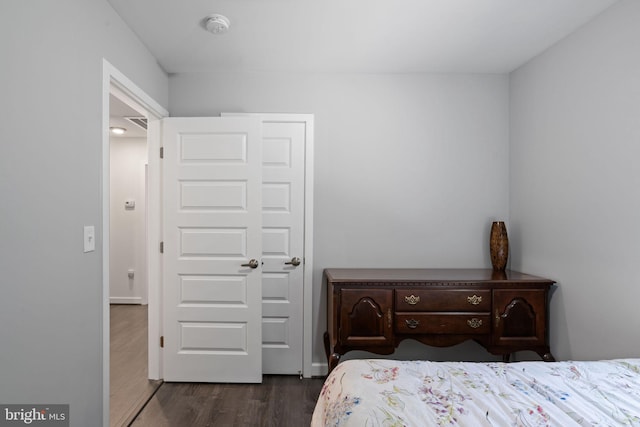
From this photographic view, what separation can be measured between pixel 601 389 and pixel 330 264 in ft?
6.21

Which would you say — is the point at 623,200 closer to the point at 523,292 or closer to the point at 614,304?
the point at 614,304

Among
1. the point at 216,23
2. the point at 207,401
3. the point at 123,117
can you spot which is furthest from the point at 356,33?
the point at 123,117

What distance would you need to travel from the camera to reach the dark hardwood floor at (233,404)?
2219 millimetres

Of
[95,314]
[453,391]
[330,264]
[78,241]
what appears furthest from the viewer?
[330,264]

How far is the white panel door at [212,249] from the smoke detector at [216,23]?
67cm

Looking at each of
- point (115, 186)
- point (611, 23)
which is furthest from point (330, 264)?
point (115, 186)

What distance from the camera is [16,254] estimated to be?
49.7 inches

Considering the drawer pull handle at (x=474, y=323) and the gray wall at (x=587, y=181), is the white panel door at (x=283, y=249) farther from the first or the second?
the gray wall at (x=587, y=181)

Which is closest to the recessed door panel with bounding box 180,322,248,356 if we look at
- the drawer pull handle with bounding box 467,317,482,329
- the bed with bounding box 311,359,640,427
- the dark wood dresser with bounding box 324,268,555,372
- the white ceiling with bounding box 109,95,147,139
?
the dark wood dresser with bounding box 324,268,555,372

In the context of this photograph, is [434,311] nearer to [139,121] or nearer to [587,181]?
[587,181]

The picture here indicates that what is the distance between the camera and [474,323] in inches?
93.7

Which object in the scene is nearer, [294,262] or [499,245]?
[499,245]

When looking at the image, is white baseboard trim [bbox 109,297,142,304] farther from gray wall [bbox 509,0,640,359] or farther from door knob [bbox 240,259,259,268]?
gray wall [bbox 509,0,640,359]

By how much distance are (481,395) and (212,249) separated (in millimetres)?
2077
